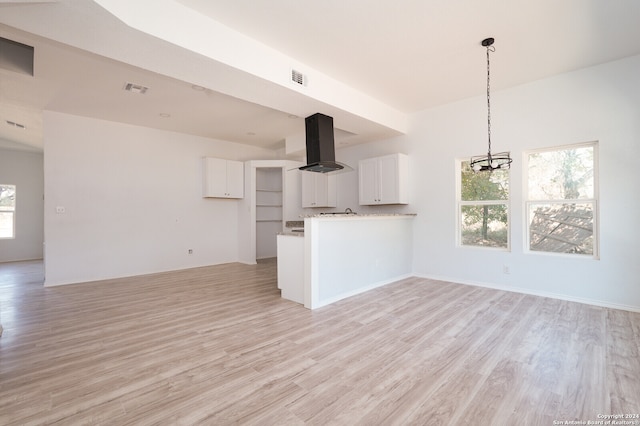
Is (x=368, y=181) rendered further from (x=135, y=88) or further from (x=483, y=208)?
(x=135, y=88)

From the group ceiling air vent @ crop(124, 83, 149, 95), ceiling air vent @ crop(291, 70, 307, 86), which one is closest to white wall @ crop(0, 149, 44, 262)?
ceiling air vent @ crop(124, 83, 149, 95)

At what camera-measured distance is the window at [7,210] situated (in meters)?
7.64

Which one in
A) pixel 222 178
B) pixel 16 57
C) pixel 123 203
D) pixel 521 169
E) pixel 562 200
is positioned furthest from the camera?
pixel 222 178

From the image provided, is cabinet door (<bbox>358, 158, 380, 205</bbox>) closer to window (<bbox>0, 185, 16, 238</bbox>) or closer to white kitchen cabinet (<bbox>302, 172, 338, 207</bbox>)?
white kitchen cabinet (<bbox>302, 172, 338, 207</bbox>)

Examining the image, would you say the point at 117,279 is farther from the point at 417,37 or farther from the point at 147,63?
the point at 417,37

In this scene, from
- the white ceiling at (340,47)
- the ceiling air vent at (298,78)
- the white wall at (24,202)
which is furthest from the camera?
the white wall at (24,202)

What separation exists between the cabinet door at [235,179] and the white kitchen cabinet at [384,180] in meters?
2.96

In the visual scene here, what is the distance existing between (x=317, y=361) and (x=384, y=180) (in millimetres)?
3812

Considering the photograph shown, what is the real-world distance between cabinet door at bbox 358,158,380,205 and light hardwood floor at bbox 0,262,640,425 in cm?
225

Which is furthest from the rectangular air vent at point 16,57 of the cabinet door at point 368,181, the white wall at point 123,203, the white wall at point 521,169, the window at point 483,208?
the window at point 483,208

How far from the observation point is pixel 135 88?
395 centimetres

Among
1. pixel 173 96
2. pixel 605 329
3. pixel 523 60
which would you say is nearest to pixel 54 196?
pixel 173 96

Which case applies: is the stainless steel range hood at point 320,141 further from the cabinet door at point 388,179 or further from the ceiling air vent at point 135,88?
the ceiling air vent at point 135,88

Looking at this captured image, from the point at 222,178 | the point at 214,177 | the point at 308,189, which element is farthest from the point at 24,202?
the point at 308,189
